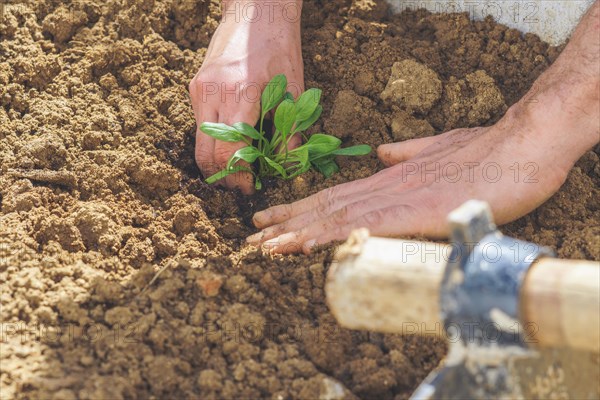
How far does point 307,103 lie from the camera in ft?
8.36

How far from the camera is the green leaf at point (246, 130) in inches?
99.3

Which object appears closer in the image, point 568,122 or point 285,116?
point 568,122

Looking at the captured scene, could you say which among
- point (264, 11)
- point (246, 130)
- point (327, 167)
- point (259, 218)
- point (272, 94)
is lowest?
point (259, 218)

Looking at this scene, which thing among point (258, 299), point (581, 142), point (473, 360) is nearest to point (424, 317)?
point (473, 360)

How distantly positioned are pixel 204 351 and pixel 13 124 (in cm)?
121

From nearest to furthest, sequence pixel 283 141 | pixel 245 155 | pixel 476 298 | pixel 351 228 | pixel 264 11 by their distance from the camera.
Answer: pixel 476 298, pixel 351 228, pixel 245 155, pixel 283 141, pixel 264 11

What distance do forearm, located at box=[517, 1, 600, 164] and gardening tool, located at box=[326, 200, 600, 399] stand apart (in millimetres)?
961

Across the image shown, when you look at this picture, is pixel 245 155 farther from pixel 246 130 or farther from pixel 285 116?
pixel 285 116

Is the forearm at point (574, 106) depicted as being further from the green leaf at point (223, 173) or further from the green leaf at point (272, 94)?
the green leaf at point (223, 173)

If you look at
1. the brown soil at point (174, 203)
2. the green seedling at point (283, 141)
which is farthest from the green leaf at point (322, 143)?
the brown soil at point (174, 203)

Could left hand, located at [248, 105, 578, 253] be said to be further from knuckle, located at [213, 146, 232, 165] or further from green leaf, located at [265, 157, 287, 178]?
knuckle, located at [213, 146, 232, 165]

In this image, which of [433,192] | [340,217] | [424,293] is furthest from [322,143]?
[424,293]

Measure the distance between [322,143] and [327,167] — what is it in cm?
10

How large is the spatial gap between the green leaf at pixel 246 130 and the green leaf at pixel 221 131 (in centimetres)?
2
